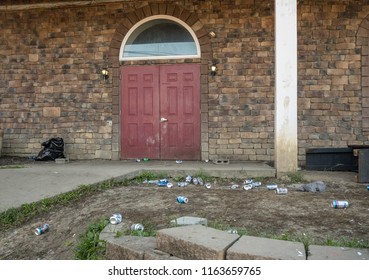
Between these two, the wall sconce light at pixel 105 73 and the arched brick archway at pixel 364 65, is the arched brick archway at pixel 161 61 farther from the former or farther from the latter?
the arched brick archway at pixel 364 65

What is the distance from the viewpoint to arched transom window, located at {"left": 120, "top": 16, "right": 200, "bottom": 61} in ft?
27.0

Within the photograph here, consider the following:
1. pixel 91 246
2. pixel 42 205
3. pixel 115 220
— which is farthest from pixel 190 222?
pixel 42 205

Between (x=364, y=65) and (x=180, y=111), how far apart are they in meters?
4.07

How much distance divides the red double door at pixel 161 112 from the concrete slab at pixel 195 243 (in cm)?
575

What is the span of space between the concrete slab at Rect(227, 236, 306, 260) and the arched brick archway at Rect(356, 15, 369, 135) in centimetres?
625

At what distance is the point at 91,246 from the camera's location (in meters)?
3.00

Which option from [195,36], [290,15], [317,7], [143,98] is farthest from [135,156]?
[317,7]

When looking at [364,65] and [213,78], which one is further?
[213,78]

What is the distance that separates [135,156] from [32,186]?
144 inches

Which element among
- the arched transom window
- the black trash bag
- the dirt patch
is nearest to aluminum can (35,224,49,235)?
the dirt patch

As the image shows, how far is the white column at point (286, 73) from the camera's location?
233 inches

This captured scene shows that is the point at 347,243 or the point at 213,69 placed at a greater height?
the point at 213,69

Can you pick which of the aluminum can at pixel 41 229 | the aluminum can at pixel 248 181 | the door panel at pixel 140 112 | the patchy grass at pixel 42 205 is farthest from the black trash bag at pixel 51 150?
the aluminum can at pixel 41 229

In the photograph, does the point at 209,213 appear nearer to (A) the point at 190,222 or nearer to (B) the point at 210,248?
(A) the point at 190,222
